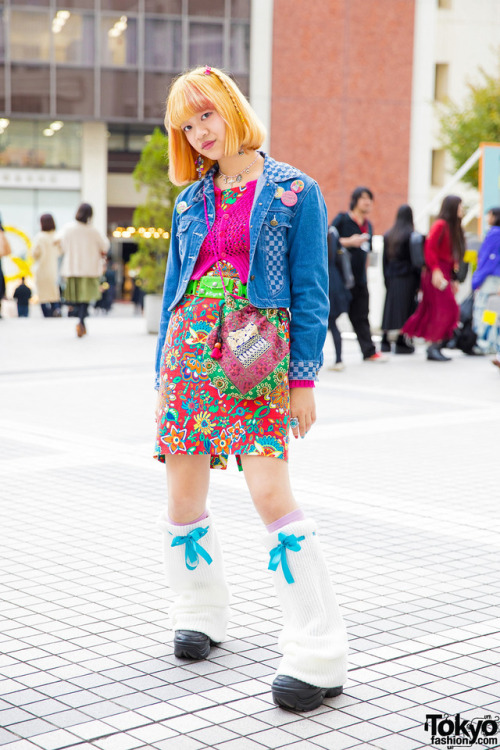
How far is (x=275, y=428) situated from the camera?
9.61 ft

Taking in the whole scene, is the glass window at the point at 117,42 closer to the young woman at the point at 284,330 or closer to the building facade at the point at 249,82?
the building facade at the point at 249,82

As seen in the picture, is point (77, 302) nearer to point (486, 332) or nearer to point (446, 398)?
point (486, 332)

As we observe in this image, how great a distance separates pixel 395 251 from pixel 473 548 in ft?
28.9

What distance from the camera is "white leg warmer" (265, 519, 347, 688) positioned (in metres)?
2.87

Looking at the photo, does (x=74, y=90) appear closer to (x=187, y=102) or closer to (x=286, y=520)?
(x=187, y=102)

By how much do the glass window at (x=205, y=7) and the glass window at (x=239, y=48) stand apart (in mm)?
658

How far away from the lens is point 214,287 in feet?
9.89

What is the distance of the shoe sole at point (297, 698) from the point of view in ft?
9.28

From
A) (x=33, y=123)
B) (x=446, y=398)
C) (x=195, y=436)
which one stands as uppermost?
(x=33, y=123)

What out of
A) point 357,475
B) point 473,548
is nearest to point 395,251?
point 357,475

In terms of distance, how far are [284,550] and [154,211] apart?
1217 cm

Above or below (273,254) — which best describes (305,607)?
below

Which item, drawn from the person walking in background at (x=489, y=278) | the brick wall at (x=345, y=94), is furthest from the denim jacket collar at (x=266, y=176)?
the brick wall at (x=345, y=94)

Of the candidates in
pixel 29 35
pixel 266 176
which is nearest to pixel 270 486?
pixel 266 176
